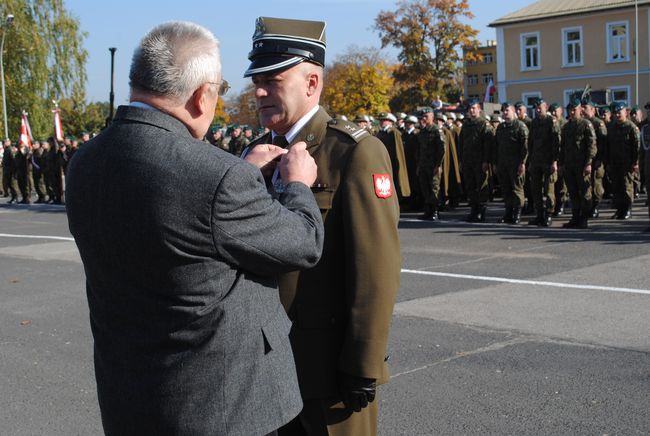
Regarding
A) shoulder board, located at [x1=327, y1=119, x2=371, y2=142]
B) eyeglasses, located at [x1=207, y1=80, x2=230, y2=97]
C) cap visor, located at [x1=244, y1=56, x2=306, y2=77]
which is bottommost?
shoulder board, located at [x1=327, y1=119, x2=371, y2=142]

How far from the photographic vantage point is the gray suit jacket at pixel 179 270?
2148mm

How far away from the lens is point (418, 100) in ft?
213

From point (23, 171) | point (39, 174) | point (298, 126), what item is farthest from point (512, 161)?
point (23, 171)

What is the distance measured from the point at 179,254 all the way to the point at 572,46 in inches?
2055

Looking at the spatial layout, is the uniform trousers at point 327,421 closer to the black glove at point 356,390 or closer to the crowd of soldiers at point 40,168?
the black glove at point 356,390

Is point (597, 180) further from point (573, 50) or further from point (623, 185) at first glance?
point (573, 50)

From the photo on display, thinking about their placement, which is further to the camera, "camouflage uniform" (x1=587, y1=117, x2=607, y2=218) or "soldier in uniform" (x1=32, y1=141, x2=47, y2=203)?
"soldier in uniform" (x1=32, y1=141, x2=47, y2=203)

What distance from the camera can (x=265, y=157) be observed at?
268 cm

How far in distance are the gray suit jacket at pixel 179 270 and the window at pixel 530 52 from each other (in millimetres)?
52486

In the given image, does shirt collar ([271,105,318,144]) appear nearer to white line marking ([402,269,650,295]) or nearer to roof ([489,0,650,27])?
white line marking ([402,269,650,295])

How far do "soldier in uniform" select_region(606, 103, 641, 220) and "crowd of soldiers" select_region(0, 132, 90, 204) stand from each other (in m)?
16.1

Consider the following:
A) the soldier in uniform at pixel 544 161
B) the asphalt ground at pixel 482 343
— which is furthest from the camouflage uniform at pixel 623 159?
the asphalt ground at pixel 482 343

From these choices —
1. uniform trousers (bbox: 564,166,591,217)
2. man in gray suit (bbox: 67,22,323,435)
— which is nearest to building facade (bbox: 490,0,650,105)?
uniform trousers (bbox: 564,166,591,217)

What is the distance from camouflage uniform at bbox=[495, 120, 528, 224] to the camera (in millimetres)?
14883
